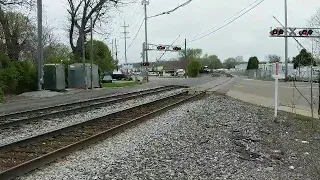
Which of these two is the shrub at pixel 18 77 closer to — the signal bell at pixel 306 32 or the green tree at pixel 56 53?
the green tree at pixel 56 53

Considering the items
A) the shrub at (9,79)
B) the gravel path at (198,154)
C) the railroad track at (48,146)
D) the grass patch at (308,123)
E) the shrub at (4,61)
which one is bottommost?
the grass patch at (308,123)

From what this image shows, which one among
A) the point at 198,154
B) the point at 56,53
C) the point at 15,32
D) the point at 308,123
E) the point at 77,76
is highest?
the point at 15,32

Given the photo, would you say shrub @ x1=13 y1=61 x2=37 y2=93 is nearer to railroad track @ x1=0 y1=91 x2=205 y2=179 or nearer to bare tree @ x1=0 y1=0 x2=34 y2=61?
bare tree @ x1=0 y1=0 x2=34 y2=61

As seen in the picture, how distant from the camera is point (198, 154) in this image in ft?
29.1

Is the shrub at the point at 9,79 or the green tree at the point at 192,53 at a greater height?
the green tree at the point at 192,53

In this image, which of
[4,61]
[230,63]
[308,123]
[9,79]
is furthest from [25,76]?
[230,63]

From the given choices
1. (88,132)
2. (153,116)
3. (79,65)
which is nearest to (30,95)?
(79,65)

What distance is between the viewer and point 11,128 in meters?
13.3

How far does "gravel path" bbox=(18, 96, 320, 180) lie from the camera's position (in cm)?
727

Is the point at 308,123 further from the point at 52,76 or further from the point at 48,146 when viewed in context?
the point at 52,76

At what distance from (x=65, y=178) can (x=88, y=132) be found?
5149 millimetres

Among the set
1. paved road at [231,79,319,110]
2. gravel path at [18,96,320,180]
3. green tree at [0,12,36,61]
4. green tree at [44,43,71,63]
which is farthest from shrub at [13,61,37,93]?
gravel path at [18,96,320,180]

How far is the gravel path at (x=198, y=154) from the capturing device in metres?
7.27

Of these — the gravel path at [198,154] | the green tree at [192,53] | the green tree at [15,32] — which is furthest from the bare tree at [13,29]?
the green tree at [192,53]
